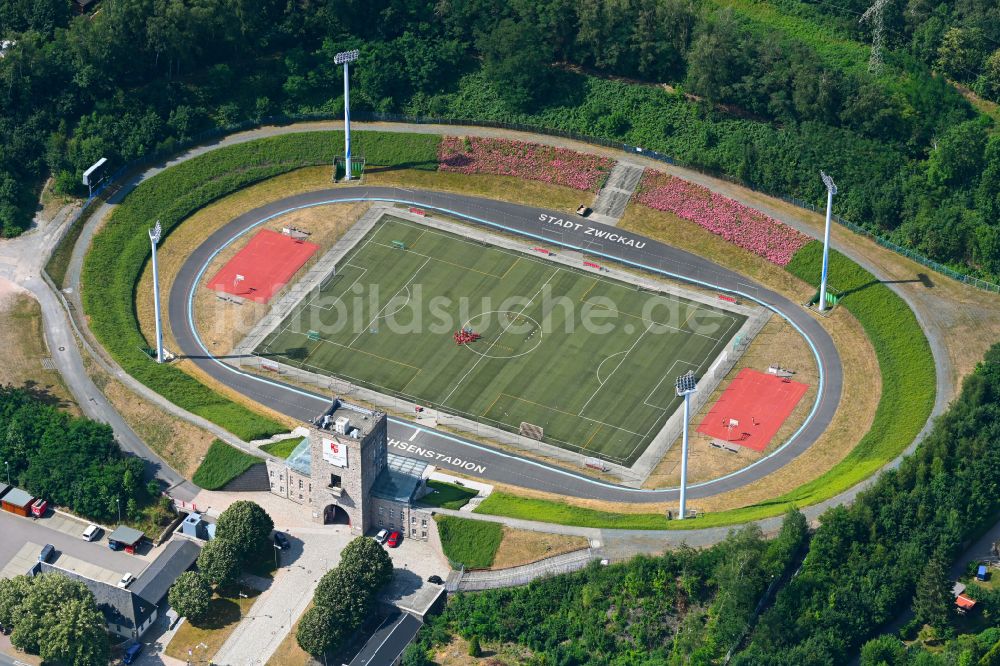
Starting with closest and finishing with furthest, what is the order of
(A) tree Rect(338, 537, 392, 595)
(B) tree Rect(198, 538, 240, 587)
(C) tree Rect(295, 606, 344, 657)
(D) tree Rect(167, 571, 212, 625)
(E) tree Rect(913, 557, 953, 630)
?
(C) tree Rect(295, 606, 344, 657), (E) tree Rect(913, 557, 953, 630), (A) tree Rect(338, 537, 392, 595), (D) tree Rect(167, 571, 212, 625), (B) tree Rect(198, 538, 240, 587)

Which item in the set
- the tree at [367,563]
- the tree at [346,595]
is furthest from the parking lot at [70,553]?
the tree at [367,563]

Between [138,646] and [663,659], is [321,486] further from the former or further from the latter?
[663,659]

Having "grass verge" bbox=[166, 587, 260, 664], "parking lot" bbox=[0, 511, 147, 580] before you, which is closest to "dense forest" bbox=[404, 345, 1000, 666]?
"grass verge" bbox=[166, 587, 260, 664]

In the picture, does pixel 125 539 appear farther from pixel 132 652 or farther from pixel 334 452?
pixel 334 452

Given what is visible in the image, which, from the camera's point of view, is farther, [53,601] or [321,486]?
[321,486]

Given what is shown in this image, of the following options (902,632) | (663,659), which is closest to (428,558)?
(663,659)

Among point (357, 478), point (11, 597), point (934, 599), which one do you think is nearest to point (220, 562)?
point (357, 478)

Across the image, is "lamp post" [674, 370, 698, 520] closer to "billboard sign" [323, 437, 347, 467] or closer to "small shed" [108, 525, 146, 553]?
Result: "billboard sign" [323, 437, 347, 467]

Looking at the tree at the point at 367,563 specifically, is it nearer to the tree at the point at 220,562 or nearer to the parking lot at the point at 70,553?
the tree at the point at 220,562
